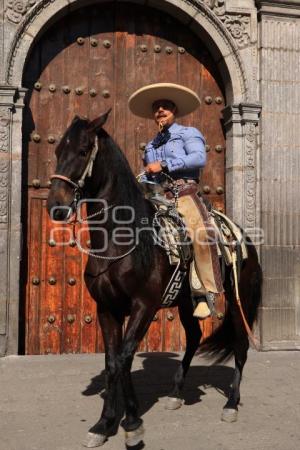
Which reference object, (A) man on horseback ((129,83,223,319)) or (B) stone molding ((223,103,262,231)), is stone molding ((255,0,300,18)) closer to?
(B) stone molding ((223,103,262,231))

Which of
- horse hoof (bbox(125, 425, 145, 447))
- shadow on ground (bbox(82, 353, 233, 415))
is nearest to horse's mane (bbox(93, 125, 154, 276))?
horse hoof (bbox(125, 425, 145, 447))

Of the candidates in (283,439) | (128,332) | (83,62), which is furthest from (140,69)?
(283,439)

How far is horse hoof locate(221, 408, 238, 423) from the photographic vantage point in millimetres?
4145

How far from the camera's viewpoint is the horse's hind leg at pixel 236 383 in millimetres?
4168

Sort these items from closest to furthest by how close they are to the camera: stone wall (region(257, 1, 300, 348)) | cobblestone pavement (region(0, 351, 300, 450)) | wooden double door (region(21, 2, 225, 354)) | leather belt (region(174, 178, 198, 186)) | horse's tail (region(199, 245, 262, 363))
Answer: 1. cobblestone pavement (region(0, 351, 300, 450))
2. leather belt (region(174, 178, 198, 186))
3. horse's tail (region(199, 245, 262, 363))
4. wooden double door (region(21, 2, 225, 354))
5. stone wall (region(257, 1, 300, 348))

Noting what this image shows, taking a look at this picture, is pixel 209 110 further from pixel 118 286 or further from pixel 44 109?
pixel 118 286

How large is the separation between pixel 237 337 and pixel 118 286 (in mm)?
1533

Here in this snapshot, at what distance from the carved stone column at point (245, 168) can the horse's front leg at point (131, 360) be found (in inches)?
146

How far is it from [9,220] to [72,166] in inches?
128

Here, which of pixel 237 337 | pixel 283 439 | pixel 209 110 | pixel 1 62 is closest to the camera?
pixel 283 439

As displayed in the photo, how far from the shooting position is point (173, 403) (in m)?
4.45

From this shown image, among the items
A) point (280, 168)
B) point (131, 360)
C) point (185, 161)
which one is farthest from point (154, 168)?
point (280, 168)

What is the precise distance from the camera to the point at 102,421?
146 inches

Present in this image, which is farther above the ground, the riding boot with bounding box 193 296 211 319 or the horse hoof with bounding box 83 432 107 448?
the riding boot with bounding box 193 296 211 319
